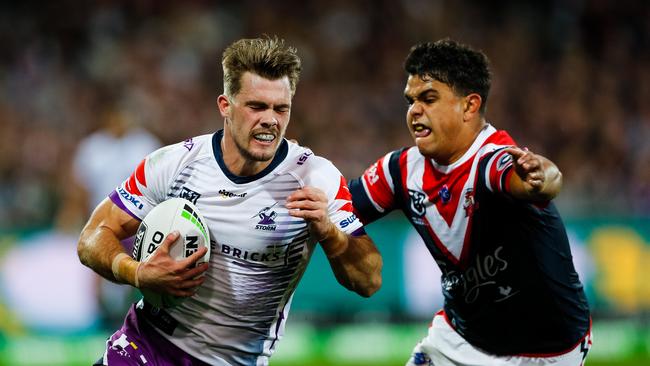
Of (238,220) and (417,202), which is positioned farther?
(417,202)

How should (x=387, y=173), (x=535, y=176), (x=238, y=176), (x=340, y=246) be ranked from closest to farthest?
(x=535, y=176), (x=340, y=246), (x=238, y=176), (x=387, y=173)

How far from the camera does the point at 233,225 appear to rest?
5.08 metres

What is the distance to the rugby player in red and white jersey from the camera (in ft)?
17.1

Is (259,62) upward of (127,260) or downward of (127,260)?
upward

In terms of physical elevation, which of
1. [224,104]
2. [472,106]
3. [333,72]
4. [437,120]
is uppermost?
[333,72]

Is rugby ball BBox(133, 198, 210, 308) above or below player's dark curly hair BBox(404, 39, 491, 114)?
below

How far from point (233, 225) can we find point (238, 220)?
0.12ft

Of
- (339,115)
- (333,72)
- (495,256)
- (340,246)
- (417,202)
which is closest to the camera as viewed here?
(340,246)

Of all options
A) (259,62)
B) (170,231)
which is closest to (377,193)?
(259,62)

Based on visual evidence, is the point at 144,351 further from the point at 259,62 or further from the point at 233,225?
the point at 259,62

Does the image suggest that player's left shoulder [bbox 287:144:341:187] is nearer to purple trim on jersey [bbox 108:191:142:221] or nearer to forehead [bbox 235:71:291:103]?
forehead [bbox 235:71:291:103]

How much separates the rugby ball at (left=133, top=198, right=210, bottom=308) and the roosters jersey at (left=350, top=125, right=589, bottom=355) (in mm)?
1275

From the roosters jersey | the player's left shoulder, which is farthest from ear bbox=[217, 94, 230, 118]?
the roosters jersey

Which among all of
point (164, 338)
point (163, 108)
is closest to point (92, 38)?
point (163, 108)
